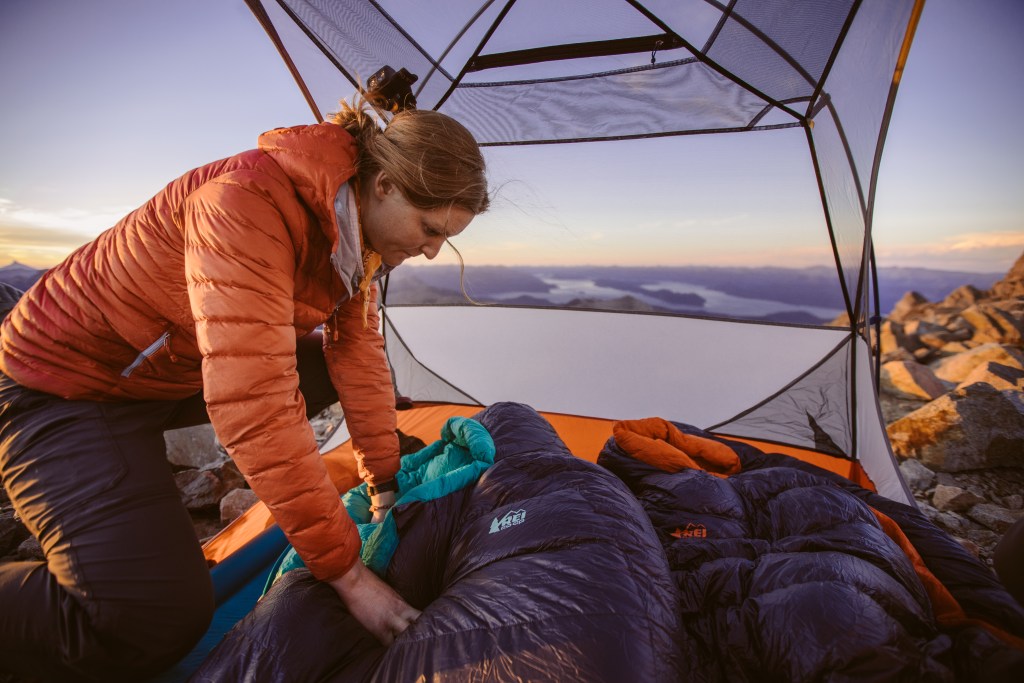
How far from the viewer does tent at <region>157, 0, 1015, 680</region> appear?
1.70 meters

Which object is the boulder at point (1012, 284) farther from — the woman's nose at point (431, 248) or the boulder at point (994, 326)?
the woman's nose at point (431, 248)

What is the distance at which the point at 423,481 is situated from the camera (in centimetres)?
137

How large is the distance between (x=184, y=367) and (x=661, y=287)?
27.5ft

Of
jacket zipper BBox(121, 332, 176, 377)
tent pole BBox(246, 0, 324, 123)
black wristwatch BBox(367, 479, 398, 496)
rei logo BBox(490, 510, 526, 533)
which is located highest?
tent pole BBox(246, 0, 324, 123)

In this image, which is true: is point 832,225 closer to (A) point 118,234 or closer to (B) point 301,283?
(B) point 301,283

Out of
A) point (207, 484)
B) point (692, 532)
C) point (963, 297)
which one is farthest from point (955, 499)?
point (963, 297)

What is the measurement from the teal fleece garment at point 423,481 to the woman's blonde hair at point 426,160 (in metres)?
0.65

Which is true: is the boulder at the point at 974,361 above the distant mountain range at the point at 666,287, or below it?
below

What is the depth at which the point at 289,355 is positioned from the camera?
87cm

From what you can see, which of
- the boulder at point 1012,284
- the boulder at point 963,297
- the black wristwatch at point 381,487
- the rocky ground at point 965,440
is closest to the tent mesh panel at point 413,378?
the black wristwatch at point 381,487

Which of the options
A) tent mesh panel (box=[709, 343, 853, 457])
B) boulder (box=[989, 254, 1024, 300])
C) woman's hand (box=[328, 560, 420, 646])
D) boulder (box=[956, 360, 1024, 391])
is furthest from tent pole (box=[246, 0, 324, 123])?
boulder (box=[989, 254, 1024, 300])

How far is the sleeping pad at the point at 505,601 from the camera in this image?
611mm

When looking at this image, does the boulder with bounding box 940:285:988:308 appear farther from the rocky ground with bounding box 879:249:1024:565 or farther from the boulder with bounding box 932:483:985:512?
the boulder with bounding box 932:483:985:512

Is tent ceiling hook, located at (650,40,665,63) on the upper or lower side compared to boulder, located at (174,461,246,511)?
upper
